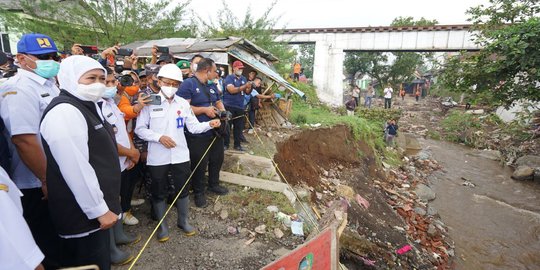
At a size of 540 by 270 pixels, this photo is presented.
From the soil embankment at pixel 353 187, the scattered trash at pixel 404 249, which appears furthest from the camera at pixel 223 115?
the scattered trash at pixel 404 249

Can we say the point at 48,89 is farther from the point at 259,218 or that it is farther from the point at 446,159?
the point at 446,159

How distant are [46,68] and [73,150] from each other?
1.11 metres

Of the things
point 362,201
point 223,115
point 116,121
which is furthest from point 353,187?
point 116,121

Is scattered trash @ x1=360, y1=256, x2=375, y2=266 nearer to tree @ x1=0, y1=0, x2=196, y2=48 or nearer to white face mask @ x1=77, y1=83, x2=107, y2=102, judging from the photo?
white face mask @ x1=77, y1=83, x2=107, y2=102

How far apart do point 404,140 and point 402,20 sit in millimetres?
15346

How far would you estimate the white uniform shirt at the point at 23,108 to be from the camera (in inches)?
77.9

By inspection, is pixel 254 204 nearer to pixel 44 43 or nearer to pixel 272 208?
pixel 272 208

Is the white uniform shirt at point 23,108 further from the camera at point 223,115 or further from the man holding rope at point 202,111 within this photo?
the camera at point 223,115

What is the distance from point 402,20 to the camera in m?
25.2

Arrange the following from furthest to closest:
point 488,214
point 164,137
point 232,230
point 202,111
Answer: point 488,214 → point 202,111 → point 232,230 → point 164,137

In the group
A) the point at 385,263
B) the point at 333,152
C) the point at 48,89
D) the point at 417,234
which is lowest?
the point at 417,234

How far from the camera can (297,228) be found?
3785mm

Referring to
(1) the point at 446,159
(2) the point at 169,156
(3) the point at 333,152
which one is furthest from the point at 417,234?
(1) the point at 446,159

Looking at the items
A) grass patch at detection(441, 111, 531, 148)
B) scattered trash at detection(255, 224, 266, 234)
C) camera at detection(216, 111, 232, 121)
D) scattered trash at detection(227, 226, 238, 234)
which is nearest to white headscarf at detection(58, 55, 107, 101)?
camera at detection(216, 111, 232, 121)
